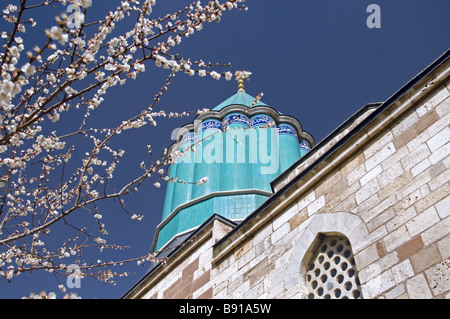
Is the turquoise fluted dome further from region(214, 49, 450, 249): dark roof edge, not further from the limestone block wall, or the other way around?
the limestone block wall

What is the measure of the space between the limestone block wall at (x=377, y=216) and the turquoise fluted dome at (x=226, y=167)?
4934 millimetres

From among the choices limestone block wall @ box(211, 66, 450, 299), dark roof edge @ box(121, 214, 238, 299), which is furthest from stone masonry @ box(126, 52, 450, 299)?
dark roof edge @ box(121, 214, 238, 299)

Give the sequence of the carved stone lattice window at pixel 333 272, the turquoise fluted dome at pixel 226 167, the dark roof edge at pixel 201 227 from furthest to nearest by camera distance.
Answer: the turquoise fluted dome at pixel 226 167, the dark roof edge at pixel 201 227, the carved stone lattice window at pixel 333 272

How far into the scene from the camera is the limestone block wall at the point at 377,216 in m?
3.61

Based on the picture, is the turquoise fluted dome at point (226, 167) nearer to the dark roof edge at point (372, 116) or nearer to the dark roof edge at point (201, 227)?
the dark roof edge at point (201, 227)

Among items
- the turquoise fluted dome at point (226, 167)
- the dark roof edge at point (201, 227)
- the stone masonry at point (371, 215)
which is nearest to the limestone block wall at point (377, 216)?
the stone masonry at point (371, 215)

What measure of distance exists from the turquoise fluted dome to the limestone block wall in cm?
493

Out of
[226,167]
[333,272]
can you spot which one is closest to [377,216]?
[333,272]

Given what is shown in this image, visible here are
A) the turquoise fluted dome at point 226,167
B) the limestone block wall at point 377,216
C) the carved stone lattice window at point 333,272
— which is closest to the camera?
the limestone block wall at point 377,216

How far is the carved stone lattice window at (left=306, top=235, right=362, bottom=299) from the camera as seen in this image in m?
4.25

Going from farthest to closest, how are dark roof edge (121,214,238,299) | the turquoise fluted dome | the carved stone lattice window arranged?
the turquoise fluted dome
dark roof edge (121,214,238,299)
the carved stone lattice window

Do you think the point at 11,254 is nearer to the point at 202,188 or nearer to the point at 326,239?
the point at 326,239

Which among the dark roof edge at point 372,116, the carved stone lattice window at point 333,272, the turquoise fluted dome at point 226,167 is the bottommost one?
the carved stone lattice window at point 333,272
